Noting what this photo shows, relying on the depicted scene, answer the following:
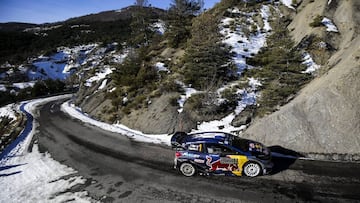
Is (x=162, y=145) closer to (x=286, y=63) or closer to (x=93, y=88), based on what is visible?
(x=286, y=63)

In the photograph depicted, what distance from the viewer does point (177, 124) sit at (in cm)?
2045

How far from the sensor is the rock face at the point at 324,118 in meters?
13.6

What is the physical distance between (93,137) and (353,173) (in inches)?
668

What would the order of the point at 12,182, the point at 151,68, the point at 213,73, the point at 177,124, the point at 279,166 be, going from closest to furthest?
the point at 279,166 → the point at 12,182 → the point at 177,124 → the point at 213,73 → the point at 151,68

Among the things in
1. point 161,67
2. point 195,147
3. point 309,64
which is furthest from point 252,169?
point 161,67

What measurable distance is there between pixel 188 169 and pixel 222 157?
5.89 feet

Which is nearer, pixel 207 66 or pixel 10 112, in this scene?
pixel 207 66

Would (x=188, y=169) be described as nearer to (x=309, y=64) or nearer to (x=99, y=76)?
(x=309, y=64)

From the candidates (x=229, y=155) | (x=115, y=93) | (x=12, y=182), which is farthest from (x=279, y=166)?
(x=115, y=93)

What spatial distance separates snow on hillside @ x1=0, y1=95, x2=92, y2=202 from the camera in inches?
476

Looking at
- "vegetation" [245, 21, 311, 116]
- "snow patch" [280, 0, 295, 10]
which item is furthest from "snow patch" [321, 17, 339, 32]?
"vegetation" [245, 21, 311, 116]

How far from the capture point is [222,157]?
39.7 ft

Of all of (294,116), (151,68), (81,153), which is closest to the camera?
(294,116)

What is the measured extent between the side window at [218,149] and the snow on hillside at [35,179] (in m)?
5.62
